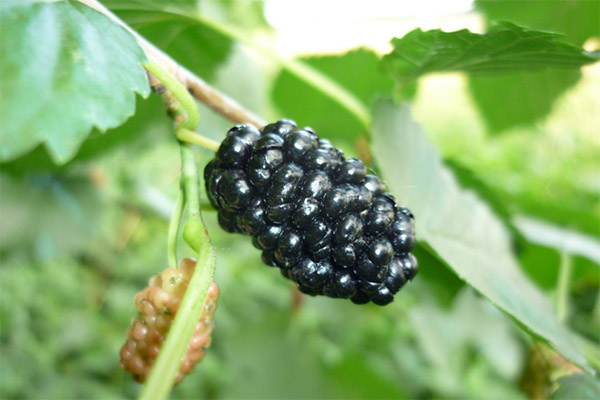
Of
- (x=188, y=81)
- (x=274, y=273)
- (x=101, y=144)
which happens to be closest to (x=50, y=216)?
(x=101, y=144)

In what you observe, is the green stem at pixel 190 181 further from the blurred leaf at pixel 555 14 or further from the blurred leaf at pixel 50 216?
the blurred leaf at pixel 50 216

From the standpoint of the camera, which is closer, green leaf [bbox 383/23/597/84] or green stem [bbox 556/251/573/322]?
green leaf [bbox 383/23/597/84]

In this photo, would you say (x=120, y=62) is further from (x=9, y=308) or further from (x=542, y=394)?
(x=9, y=308)

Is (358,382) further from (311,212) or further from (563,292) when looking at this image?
(311,212)

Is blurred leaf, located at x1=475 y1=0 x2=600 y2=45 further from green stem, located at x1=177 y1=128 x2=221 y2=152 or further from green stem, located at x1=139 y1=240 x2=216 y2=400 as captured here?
green stem, located at x1=139 y1=240 x2=216 y2=400

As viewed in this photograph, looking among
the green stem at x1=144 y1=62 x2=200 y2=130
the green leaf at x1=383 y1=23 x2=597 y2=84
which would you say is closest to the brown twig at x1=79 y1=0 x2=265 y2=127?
the green stem at x1=144 y1=62 x2=200 y2=130

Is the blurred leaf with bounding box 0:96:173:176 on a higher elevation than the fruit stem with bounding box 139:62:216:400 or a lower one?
lower

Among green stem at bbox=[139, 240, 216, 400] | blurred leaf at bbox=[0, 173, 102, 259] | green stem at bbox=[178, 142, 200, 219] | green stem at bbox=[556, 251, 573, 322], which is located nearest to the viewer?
green stem at bbox=[139, 240, 216, 400]

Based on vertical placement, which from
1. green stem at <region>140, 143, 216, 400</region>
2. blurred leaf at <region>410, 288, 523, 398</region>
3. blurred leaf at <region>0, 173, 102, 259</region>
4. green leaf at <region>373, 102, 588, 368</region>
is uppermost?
green stem at <region>140, 143, 216, 400</region>
